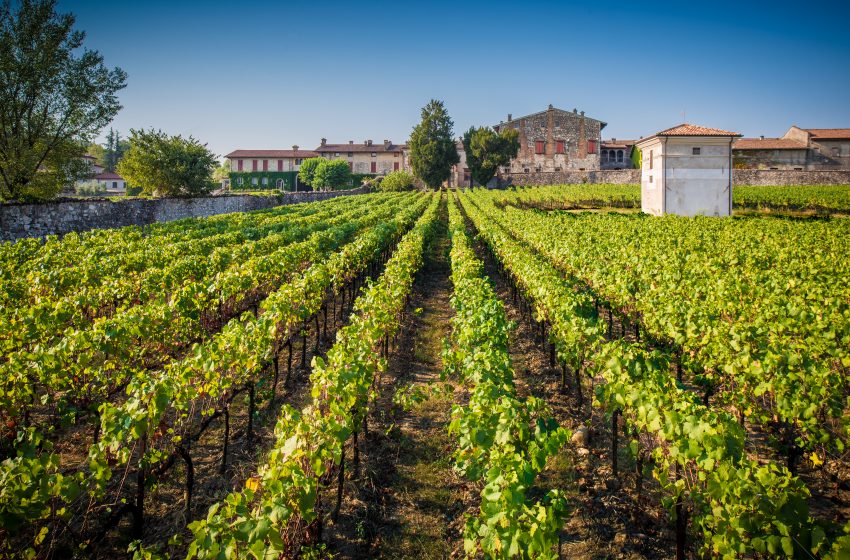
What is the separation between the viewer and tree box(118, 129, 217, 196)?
3256 centimetres

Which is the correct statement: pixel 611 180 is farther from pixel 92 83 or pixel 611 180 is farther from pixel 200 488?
pixel 200 488

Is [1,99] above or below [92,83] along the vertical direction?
below

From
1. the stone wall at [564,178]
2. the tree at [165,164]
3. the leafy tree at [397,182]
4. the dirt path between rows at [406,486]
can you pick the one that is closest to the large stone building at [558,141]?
the stone wall at [564,178]

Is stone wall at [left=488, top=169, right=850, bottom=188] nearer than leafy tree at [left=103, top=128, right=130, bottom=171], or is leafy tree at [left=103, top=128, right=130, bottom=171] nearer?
stone wall at [left=488, top=169, right=850, bottom=188]

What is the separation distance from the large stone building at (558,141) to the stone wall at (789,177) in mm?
18463

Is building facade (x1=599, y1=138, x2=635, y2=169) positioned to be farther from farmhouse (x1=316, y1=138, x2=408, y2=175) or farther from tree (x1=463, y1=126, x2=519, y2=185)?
farmhouse (x1=316, y1=138, x2=408, y2=175)

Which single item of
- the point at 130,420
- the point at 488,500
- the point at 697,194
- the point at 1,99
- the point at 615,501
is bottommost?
the point at 615,501

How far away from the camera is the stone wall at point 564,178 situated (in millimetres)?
57928

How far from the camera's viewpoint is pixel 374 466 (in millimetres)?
5520

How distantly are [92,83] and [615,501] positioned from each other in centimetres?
3187

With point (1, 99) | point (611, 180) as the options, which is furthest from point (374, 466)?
point (611, 180)

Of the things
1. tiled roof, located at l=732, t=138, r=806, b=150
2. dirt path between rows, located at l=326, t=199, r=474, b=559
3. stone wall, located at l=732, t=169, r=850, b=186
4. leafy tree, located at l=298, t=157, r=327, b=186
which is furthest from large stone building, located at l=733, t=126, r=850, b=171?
dirt path between rows, located at l=326, t=199, r=474, b=559

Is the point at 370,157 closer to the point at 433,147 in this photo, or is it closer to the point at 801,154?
the point at 433,147

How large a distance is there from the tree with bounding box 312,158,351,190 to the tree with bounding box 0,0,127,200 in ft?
131
